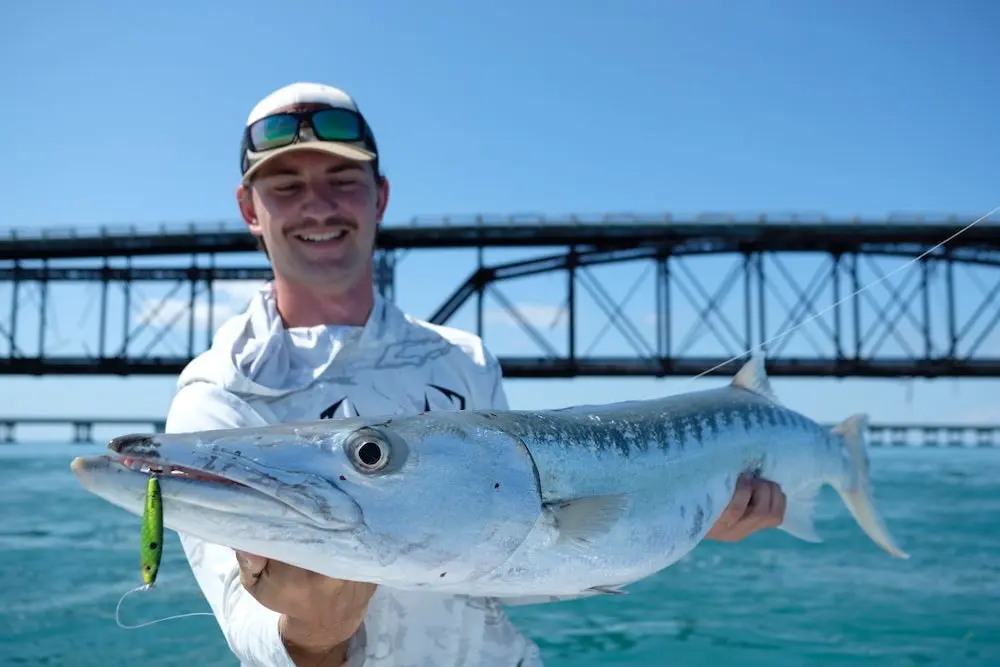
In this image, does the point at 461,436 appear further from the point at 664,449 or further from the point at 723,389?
the point at 723,389

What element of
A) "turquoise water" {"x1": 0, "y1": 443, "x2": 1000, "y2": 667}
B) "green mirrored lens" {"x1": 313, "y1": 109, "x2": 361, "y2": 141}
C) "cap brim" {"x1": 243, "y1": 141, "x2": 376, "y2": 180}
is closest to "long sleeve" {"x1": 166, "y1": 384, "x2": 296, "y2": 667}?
"cap brim" {"x1": 243, "y1": 141, "x2": 376, "y2": 180}

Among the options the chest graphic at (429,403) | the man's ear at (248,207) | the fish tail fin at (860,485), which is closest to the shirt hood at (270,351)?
the chest graphic at (429,403)

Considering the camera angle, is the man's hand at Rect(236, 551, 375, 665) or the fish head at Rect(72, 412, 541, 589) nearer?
the fish head at Rect(72, 412, 541, 589)

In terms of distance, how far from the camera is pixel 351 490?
1.89 metres

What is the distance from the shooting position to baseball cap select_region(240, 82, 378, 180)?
2.91 m

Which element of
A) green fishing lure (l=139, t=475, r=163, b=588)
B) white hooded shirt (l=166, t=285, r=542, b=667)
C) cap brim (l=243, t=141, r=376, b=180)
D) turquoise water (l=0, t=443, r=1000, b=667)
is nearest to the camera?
green fishing lure (l=139, t=475, r=163, b=588)

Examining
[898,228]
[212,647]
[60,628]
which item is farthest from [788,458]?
[898,228]

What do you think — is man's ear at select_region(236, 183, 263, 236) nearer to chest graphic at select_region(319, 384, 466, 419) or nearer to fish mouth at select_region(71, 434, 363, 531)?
chest graphic at select_region(319, 384, 466, 419)

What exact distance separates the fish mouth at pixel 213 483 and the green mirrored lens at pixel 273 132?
155 cm

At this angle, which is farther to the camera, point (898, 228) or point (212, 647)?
point (898, 228)

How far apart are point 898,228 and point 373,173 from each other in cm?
3229

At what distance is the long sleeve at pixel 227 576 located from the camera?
2236 mm

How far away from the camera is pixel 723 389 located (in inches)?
152

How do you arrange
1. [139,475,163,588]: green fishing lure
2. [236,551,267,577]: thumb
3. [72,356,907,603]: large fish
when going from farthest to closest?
[236,551,267,577]: thumb < [72,356,907,603]: large fish < [139,475,163,588]: green fishing lure
